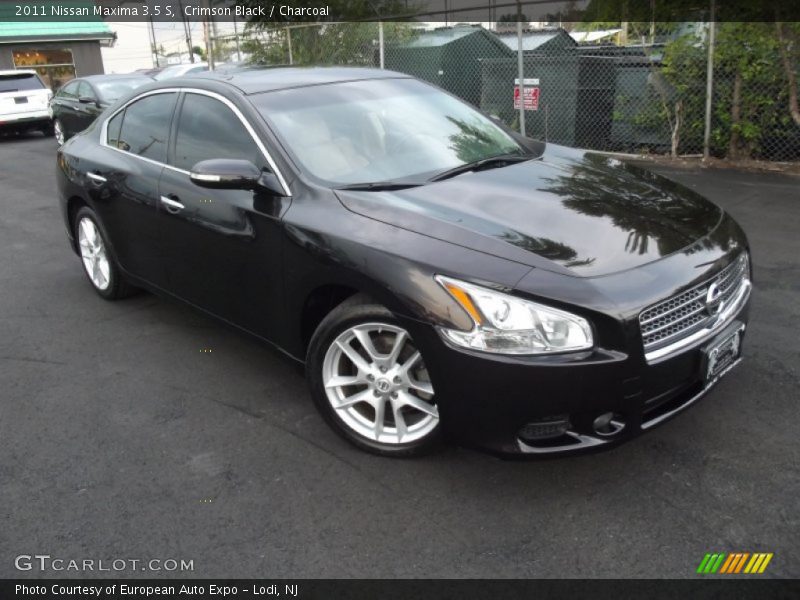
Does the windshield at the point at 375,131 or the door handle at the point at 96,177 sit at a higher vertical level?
the windshield at the point at 375,131

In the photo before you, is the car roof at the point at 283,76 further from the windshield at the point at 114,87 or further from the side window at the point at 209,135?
the windshield at the point at 114,87

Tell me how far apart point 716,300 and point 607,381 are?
731 mm

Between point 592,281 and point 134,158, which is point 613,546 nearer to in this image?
point 592,281

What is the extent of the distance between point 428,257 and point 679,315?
39.0 inches

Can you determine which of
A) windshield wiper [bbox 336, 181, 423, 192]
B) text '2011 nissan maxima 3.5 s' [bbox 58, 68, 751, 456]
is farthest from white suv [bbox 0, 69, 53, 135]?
windshield wiper [bbox 336, 181, 423, 192]

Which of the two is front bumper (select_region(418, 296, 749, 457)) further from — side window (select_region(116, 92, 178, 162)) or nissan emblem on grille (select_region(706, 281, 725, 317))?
side window (select_region(116, 92, 178, 162))

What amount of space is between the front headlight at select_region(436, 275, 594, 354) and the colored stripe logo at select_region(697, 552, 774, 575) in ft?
2.76

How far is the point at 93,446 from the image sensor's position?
337 cm

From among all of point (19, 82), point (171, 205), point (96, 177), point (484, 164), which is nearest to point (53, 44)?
point (19, 82)

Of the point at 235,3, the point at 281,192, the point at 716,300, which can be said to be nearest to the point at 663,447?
the point at 716,300

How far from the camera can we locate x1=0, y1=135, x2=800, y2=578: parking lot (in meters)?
2.58

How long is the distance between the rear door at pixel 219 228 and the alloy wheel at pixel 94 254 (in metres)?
1.15

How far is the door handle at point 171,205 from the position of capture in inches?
153

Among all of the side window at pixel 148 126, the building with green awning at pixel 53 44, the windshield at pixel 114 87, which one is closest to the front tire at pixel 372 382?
the side window at pixel 148 126
